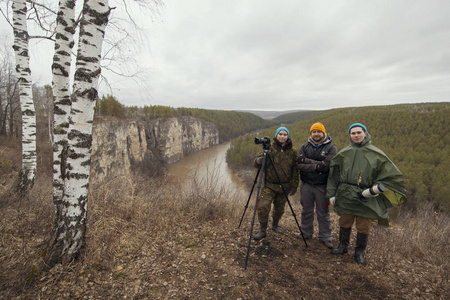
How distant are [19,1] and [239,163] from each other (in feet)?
101

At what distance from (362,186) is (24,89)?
21.8 ft

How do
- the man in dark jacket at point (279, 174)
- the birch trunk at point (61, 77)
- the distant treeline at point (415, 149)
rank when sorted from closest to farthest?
the birch trunk at point (61, 77) < the man in dark jacket at point (279, 174) < the distant treeline at point (415, 149)

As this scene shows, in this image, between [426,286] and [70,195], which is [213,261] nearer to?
[70,195]

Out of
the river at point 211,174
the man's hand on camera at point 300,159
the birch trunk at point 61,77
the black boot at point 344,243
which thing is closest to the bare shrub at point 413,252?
the black boot at point 344,243

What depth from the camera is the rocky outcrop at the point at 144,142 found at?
18797 mm

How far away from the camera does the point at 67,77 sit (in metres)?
3.02

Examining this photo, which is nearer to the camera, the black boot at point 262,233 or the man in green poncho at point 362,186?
the man in green poncho at point 362,186

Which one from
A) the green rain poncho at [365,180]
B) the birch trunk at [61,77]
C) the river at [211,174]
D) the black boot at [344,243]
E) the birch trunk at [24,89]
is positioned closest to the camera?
the green rain poncho at [365,180]

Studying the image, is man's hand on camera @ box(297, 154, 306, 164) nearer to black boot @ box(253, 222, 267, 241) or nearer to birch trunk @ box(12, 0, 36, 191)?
black boot @ box(253, 222, 267, 241)

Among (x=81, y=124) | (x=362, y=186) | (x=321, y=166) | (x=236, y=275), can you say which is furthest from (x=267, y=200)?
(x=81, y=124)

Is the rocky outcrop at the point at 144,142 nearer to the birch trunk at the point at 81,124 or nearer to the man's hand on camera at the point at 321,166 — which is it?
the birch trunk at the point at 81,124

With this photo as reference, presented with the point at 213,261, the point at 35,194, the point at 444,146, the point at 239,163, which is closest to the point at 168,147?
the point at 239,163

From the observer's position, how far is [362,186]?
8.26ft

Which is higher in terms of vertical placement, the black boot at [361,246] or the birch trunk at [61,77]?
the birch trunk at [61,77]
